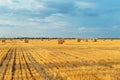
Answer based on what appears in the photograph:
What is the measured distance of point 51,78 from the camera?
13625 millimetres

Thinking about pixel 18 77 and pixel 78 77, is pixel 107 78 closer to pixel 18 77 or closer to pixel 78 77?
pixel 78 77

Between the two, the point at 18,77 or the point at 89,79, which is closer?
the point at 89,79

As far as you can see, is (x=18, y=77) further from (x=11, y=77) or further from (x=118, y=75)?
(x=118, y=75)

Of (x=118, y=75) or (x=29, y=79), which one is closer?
(x=29, y=79)

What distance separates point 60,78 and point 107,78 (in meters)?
2.10

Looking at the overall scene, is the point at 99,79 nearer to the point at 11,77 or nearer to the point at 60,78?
the point at 60,78

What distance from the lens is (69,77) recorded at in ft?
45.2

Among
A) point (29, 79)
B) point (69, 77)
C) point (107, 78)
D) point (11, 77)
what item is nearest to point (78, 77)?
point (69, 77)

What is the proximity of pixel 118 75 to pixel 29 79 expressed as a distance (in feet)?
14.2

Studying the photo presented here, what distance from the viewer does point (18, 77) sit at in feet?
46.4

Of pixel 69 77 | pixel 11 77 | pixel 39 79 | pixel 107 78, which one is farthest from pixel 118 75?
pixel 11 77

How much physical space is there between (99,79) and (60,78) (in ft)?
5.72

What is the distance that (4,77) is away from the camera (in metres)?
14.1

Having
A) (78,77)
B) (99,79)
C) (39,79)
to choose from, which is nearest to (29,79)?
(39,79)
